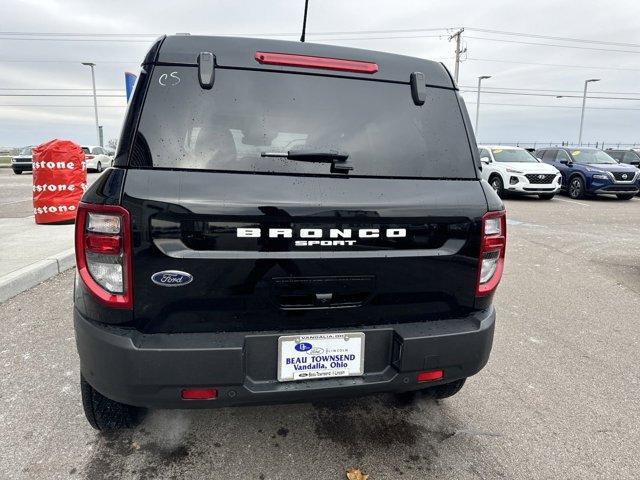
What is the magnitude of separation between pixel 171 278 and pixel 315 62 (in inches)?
45.6

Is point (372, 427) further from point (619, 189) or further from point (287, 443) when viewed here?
point (619, 189)

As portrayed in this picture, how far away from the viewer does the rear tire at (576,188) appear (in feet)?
51.0

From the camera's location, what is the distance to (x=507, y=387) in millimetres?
3102

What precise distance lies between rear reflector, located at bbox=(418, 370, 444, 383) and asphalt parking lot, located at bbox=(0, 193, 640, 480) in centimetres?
A: 52

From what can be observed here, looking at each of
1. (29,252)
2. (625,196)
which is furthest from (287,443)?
(625,196)

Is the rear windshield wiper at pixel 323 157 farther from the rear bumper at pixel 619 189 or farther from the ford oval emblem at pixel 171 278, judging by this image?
the rear bumper at pixel 619 189

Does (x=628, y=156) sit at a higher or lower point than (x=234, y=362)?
higher

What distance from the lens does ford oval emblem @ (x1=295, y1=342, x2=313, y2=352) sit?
1.93 meters

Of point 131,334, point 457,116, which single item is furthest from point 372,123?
point 131,334

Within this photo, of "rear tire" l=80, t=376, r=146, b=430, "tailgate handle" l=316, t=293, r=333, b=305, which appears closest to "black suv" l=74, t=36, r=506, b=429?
"tailgate handle" l=316, t=293, r=333, b=305

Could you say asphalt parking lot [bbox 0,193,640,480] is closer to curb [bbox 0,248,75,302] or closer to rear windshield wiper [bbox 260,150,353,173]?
curb [bbox 0,248,75,302]

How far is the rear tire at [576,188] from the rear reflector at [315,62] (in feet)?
52.5

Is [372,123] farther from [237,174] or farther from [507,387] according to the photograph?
[507,387]

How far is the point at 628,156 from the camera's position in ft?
64.7
